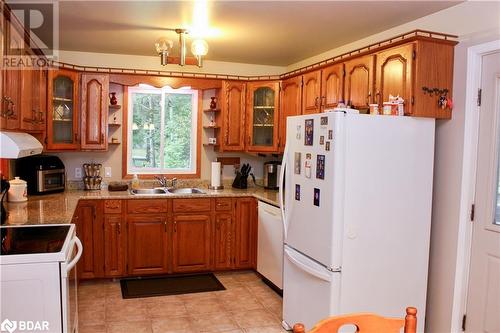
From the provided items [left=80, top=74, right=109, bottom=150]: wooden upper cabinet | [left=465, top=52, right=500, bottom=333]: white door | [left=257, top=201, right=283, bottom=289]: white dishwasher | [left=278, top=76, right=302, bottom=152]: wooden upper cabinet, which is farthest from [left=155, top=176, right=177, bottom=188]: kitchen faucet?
[left=465, top=52, right=500, bottom=333]: white door

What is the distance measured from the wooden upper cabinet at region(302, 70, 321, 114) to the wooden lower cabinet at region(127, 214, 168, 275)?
5.80 feet

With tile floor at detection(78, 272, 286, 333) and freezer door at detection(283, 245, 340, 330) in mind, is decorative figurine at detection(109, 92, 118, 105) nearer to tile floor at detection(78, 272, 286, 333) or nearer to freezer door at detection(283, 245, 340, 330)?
tile floor at detection(78, 272, 286, 333)

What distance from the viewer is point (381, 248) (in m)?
2.78

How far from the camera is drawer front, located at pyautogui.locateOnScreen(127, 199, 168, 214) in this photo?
4.21 m

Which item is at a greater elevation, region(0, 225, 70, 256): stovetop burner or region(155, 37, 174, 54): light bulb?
region(155, 37, 174, 54): light bulb

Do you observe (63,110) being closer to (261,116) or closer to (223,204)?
(223,204)

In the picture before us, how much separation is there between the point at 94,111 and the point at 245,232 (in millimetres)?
1974

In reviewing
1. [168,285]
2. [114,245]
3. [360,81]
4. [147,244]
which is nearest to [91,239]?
[114,245]

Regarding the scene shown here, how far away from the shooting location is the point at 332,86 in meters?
3.59

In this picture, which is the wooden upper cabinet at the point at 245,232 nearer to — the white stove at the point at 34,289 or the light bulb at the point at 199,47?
the light bulb at the point at 199,47

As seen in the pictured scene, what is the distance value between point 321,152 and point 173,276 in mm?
2398

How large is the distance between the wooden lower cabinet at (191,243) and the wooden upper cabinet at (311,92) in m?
1.49

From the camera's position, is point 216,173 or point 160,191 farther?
point 216,173

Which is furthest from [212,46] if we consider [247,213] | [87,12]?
[247,213]
